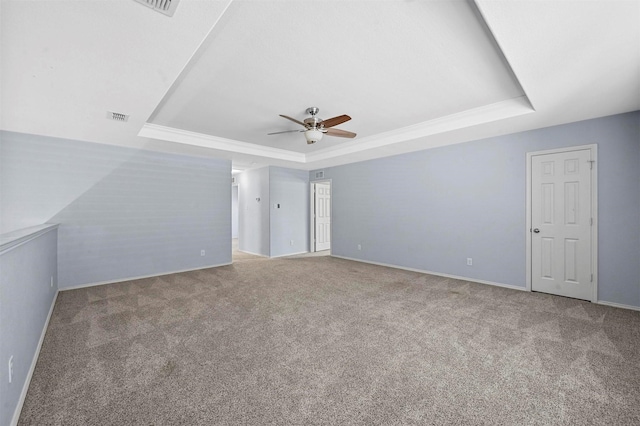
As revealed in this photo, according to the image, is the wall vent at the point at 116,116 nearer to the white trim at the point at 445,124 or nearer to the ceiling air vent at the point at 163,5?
the ceiling air vent at the point at 163,5

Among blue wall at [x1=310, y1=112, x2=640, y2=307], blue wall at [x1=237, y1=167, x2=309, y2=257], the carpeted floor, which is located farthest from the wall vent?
blue wall at [x1=310, y1=112, x2=640, y2=307]

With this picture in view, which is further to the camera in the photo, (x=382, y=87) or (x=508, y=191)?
(x=508, y=191)

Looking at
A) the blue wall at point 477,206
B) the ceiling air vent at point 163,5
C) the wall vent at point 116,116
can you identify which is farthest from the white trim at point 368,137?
the ceiling air vent at point 163,5

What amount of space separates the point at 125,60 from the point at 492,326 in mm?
4168

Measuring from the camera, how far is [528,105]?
3.16 metres

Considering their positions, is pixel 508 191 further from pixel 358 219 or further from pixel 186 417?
pixel 186 417

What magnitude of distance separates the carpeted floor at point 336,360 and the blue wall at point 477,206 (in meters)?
0.60

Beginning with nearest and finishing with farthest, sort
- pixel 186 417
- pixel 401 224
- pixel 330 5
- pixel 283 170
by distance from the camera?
pixel 186 417, pixel 330 5, pixel 401 224, pixel 283 170

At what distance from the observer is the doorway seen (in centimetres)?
760

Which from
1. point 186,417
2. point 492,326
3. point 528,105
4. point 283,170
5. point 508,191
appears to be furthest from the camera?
point 283,170

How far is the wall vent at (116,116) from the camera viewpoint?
3119mm

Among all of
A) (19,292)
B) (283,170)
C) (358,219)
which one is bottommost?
(19,292)

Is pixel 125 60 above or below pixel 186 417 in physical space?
above

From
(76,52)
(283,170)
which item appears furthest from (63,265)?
(283,170)
